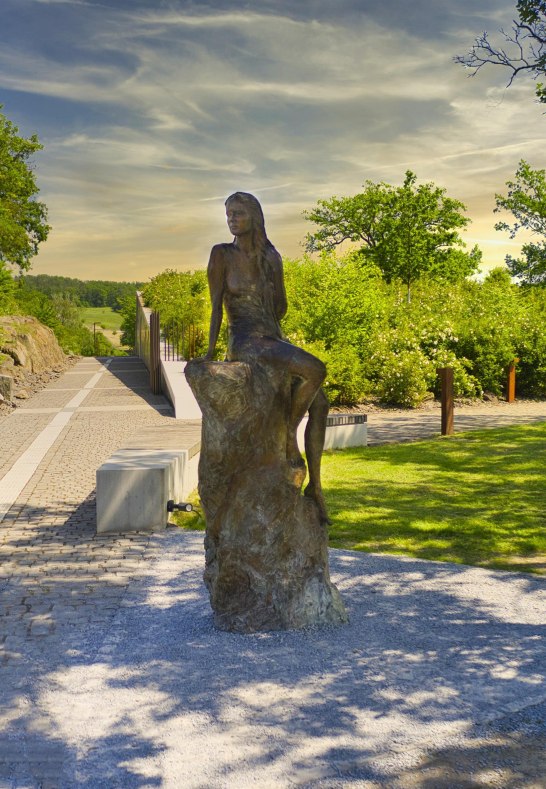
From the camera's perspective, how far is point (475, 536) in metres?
8.17

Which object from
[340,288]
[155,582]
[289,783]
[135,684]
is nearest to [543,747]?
[289,783]

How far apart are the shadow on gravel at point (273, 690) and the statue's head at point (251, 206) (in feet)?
9.58

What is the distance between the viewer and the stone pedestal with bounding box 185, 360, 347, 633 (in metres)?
5.20

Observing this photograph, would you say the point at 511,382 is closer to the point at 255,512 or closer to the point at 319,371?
the point at 319,371

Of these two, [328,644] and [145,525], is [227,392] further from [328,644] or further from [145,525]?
[145,525]

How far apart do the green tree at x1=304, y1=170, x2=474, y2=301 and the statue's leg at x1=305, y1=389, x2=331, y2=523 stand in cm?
3563

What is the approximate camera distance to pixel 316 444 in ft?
18.7

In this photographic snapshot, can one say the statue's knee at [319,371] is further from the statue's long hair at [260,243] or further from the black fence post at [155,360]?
the black fence post at [155,360]

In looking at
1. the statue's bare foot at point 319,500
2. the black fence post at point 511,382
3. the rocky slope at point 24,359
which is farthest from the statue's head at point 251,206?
the black fence post at point 511,382

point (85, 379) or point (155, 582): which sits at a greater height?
point (85, 379)

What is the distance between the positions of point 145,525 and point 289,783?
4.89 meters

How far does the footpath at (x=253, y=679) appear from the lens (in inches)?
148

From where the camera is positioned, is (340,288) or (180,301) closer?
(340,288)

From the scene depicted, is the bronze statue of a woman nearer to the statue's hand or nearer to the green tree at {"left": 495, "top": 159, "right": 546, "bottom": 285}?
the statue's hand
